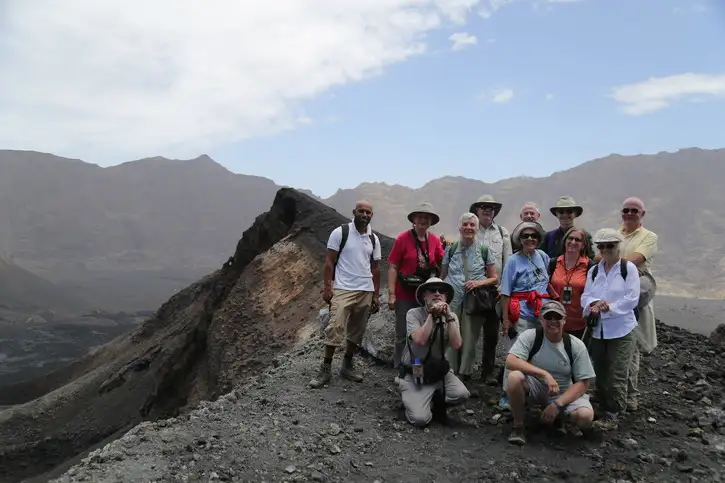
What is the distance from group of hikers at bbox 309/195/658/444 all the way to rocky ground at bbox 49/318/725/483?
24 cm

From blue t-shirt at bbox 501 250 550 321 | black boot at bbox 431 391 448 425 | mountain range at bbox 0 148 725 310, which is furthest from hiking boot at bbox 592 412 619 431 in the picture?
mountain range at bbox 0 148 725 310

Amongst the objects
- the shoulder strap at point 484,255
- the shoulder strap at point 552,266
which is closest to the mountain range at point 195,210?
the shoulder strap at point 484,255

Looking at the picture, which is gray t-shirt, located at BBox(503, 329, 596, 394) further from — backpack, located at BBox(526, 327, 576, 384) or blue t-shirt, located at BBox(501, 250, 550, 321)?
blue t-shirt, located at BBox(501, 250, 550, 321)

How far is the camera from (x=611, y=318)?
511 centimetres

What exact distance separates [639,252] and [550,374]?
162 centimetres

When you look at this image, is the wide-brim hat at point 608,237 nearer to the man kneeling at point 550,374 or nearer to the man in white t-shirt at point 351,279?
the man kneeling at point 550,374

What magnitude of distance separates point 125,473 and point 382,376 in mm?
3212

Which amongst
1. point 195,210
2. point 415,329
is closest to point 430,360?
point 415,329

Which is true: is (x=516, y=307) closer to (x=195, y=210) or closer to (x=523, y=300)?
(x=523, y=300)

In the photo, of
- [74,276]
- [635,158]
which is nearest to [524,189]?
[635,158]

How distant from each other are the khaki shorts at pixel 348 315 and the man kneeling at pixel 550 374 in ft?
6.19

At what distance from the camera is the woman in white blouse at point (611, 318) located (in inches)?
198

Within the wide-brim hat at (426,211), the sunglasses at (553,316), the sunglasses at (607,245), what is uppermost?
the wide-brim hat at (426,211)

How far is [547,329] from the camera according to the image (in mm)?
4754
